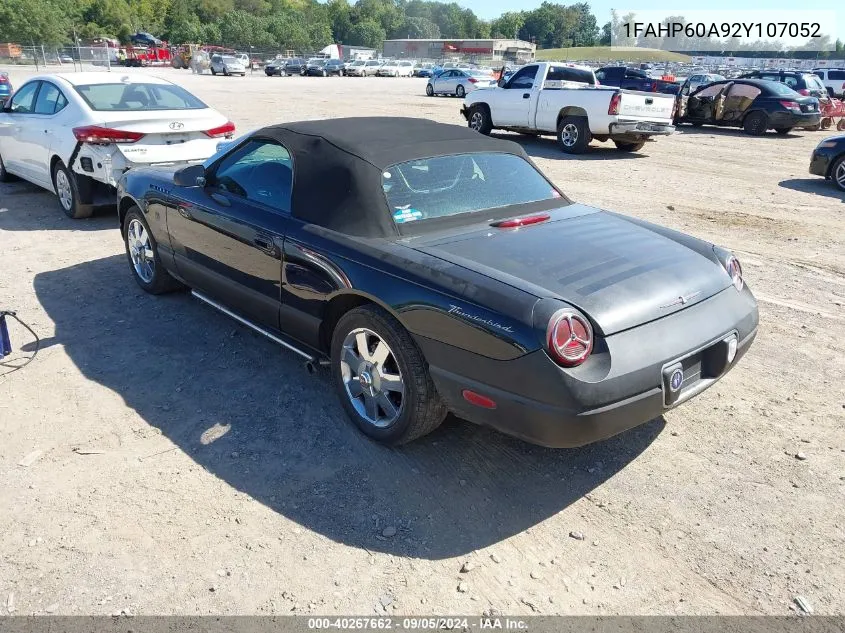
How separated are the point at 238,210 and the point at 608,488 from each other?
2.76 m

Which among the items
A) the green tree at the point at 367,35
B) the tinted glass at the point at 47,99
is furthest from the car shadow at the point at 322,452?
the green tree at the point at 367,35

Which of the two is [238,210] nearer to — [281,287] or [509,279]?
[281,287]

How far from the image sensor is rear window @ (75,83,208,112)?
7715 mm

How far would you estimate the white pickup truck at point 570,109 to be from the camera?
13203mm

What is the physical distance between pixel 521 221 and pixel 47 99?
702cm

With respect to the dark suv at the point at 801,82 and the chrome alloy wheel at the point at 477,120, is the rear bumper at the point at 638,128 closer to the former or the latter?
the chrome alloy wheel at the point at 477,120

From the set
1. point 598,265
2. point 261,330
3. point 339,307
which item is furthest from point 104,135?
point 598,265

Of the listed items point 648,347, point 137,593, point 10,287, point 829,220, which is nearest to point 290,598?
point 137,593

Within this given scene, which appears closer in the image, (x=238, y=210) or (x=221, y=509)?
(x=221, y=509)

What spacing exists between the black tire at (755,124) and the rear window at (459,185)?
1594cm

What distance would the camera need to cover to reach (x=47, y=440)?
12.0 feet

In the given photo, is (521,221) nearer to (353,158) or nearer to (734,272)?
(353,158)

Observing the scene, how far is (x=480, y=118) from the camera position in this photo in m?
16.1

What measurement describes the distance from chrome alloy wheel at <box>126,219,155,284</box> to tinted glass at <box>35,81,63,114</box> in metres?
3.38
